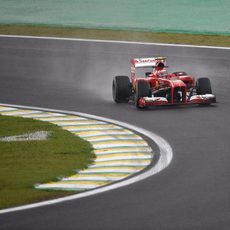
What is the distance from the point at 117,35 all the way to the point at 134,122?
13.8 m

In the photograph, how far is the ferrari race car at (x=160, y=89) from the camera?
756 inches

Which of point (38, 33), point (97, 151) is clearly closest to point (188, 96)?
point (97, 151)

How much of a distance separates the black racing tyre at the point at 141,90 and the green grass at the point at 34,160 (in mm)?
2449

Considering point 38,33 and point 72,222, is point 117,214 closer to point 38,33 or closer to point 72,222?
point 72,222

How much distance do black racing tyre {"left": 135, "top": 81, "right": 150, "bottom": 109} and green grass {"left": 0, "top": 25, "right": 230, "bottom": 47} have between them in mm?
9752

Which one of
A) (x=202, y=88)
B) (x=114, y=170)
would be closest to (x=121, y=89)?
(x=202, y=88)

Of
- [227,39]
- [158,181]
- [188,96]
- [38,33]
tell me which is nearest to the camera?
[158,181]

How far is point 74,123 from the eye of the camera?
697 inches

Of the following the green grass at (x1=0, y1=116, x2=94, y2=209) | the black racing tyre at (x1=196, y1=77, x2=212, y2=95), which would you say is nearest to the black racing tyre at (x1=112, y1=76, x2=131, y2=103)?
the black racing tyre at (x1=196, y1=77, x2=212, y2=95)

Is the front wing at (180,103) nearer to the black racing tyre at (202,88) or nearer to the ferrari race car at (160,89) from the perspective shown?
the ferrari race car at (160,89)

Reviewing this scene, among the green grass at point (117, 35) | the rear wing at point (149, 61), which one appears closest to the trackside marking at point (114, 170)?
the rear wing at point (149, 61)

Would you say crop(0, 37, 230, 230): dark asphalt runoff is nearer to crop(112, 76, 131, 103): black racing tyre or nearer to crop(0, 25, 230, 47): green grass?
crop(112, 76, 131, 103): black racing tyre

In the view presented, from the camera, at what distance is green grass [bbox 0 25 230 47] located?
29.6 m

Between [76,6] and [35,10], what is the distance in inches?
61.5
